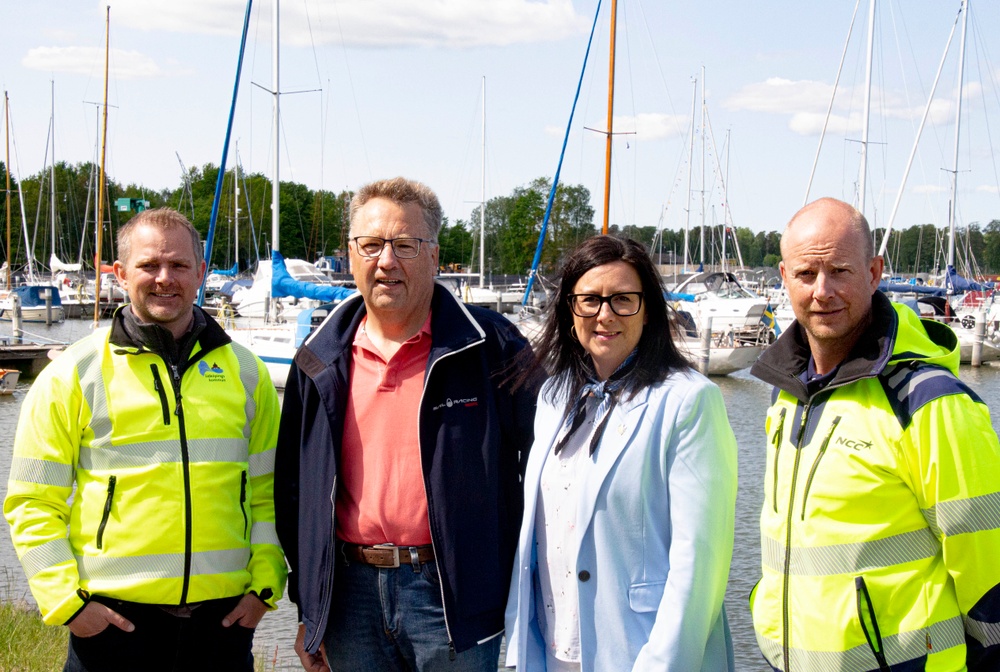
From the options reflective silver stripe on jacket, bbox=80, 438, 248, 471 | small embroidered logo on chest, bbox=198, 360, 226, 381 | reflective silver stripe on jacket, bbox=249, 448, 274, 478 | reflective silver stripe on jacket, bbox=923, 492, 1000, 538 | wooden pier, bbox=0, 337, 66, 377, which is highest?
small embroidered logo on chest, bbox=198, 360, 226, 381

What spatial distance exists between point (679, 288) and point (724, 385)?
6.28 meters

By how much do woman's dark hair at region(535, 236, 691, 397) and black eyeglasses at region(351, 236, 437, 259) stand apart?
1.81 feet

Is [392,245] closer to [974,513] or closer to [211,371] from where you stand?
[211,371]

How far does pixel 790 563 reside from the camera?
2.92 meters

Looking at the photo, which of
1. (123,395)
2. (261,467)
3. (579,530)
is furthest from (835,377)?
(123,395)

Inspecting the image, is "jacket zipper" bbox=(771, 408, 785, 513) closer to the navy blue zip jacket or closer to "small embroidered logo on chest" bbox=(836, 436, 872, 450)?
"small embroidered logo on chest" bbox=(836, 436, 872, 450)

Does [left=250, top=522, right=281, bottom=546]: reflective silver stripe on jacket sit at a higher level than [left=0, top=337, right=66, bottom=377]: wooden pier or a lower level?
higher

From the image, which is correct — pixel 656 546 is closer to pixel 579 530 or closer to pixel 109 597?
pixel 579 530

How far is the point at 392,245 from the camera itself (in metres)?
3.39

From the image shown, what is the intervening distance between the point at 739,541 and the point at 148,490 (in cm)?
830

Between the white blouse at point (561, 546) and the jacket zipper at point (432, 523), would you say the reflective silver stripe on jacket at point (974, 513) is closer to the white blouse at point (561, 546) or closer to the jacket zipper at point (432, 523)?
the white blouse at point (561, 546)

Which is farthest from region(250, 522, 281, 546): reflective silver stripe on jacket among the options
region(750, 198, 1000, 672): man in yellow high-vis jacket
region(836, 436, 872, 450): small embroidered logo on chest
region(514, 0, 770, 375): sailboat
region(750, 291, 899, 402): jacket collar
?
region(514, 0, 770, 375): sailboat

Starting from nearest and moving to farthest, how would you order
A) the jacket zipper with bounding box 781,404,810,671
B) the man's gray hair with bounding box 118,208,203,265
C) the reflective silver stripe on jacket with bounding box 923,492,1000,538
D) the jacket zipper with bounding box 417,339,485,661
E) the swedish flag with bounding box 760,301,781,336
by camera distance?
the reflective silver stripe on jacket with bounding box 923,492,1000,538 → the jacket zipper with bounding box 781,404,810,671 → the jacket zipper with bounding box 417,339,485,661 → the man's gray hair with bounding box 118,208,203,265 → the swedish flag with bounding box 760,301,781,336

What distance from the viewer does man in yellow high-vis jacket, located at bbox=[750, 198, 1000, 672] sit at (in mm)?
2557
